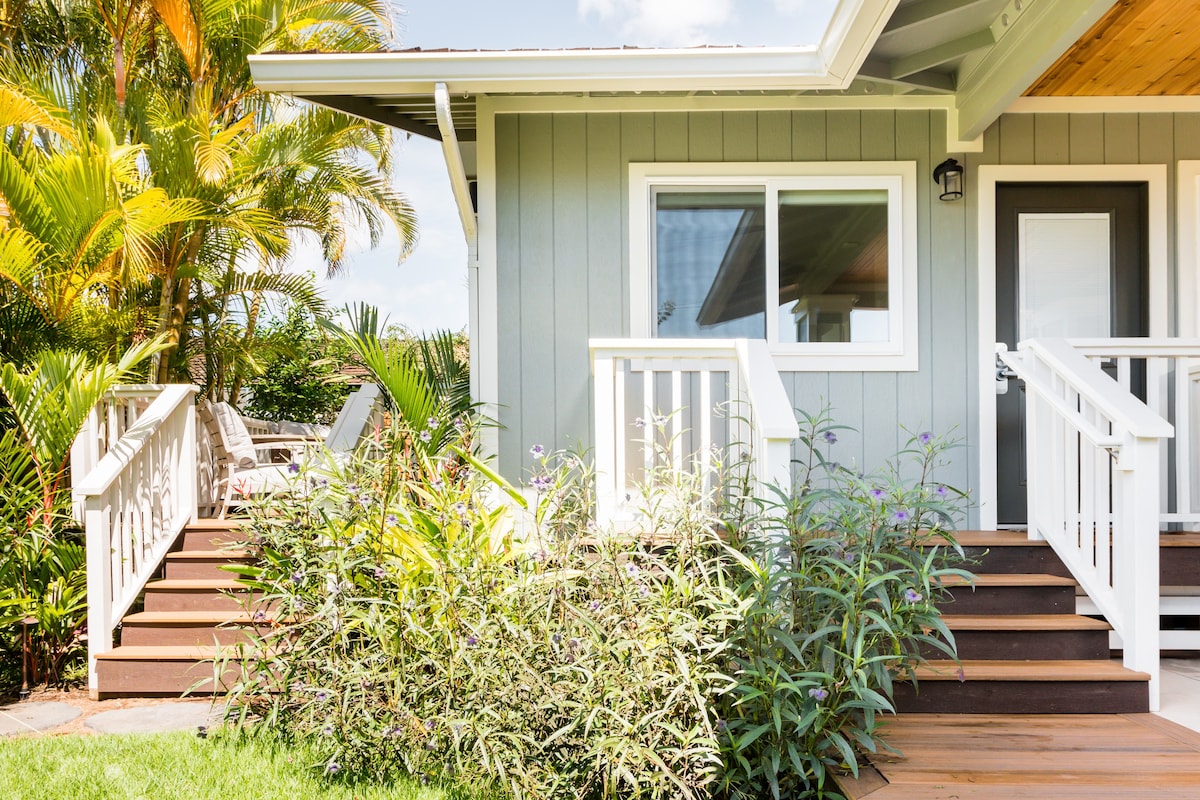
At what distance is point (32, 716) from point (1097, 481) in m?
4.78

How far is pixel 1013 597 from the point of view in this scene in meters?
3.47

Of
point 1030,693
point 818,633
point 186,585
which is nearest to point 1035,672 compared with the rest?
point 1030,693

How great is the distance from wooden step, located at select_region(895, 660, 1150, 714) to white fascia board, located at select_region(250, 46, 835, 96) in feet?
9.49

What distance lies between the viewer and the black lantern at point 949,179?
4348 mm

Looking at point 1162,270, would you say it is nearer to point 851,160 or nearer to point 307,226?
point 851,160

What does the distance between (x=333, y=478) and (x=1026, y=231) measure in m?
4.05

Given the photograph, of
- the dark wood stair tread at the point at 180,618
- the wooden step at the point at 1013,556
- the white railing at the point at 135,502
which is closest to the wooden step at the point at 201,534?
the white railing at the point at 135,502

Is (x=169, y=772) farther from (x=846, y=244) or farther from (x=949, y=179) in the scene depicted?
(x=949, y=179)

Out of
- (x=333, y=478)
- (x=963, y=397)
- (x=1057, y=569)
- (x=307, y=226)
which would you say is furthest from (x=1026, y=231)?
(x=307, y=226)

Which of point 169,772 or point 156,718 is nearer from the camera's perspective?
point 169,772

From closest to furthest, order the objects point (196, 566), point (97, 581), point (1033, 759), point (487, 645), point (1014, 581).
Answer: point (487, 645), point (1033, 759), point (1014, 581), point (97, 581), point (196, 566)

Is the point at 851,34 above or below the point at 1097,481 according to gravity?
above

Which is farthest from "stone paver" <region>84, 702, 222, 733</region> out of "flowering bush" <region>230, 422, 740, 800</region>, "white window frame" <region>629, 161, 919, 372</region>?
"white window frame" <region>629, 161, 919, 372</region>

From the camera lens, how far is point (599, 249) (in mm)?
4414
